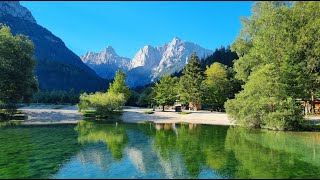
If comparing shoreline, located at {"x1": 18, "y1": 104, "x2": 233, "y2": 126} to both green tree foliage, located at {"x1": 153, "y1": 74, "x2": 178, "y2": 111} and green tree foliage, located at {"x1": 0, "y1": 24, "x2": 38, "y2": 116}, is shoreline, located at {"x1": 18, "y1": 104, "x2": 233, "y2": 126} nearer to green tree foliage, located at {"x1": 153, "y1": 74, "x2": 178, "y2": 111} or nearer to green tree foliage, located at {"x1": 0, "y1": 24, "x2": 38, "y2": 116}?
green tree foliage, located at {"x1": 0, "y1": 24, "x2": 38, "y2": 116}

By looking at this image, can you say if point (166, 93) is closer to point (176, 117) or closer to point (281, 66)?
point (176, 117)

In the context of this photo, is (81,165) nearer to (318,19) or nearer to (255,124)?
(255,124)

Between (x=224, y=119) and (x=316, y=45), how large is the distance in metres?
18.7

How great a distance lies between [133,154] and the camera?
26094 millimetres

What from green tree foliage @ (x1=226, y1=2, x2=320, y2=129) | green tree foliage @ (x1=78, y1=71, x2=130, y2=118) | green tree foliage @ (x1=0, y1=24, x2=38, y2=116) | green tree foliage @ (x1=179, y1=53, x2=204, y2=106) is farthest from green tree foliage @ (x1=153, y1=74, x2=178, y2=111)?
green tree foliage @ (x1=0, y1=24, x2=38, y2=116)

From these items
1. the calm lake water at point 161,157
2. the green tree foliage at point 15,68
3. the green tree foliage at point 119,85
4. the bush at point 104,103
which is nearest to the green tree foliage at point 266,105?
the calm lake water at point 161,157

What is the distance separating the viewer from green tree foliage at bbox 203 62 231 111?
77.9m

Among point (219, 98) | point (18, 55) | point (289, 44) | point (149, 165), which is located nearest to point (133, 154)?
point (149, 165)

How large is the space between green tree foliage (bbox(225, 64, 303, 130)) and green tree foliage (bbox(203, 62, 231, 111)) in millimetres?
29890

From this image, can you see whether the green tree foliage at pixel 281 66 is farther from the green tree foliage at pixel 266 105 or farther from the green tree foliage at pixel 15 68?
the green tree foliage at pixel 15 68

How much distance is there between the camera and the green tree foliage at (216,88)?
255 feet

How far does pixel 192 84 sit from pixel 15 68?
38.7 metres

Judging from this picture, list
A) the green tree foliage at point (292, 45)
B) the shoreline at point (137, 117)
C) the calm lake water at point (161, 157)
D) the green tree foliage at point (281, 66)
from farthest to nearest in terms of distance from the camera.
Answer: the shoreline at point (137, 117) → the green tree foliage at point (292, 45) → the green tree foliage at point (281, 66) → the calm lake water at point (161, 157)

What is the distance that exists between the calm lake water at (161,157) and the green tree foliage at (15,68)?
2852 cm
